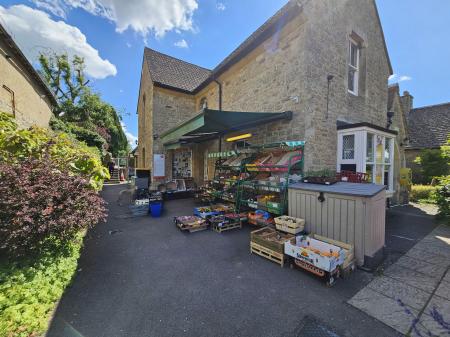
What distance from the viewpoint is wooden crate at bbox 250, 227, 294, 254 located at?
3636mm

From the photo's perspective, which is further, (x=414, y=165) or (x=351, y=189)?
(x=414, y=165)

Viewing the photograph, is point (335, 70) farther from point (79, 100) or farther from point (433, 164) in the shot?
point (79, 100)

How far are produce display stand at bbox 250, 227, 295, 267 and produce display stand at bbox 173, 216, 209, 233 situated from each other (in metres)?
1.88

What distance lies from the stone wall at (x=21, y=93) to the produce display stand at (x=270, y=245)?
8493 mm

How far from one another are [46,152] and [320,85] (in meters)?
→ 7.24

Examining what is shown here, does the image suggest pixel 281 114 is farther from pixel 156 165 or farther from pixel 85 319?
pixel 156 165

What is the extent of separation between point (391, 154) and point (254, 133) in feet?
17.5

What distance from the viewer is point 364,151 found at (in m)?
5.88

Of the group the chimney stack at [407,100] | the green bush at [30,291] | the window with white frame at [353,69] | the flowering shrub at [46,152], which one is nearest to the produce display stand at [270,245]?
the green bush at [30,291]

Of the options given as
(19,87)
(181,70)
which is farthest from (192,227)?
(181,70)

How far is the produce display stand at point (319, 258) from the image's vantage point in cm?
294

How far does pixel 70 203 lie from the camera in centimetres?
308

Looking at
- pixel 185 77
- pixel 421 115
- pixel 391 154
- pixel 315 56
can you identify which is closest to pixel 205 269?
pixel 315 56

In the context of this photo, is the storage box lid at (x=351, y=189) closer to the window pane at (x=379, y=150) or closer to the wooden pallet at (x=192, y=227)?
the wooden pallet at (x=192, y=227)
